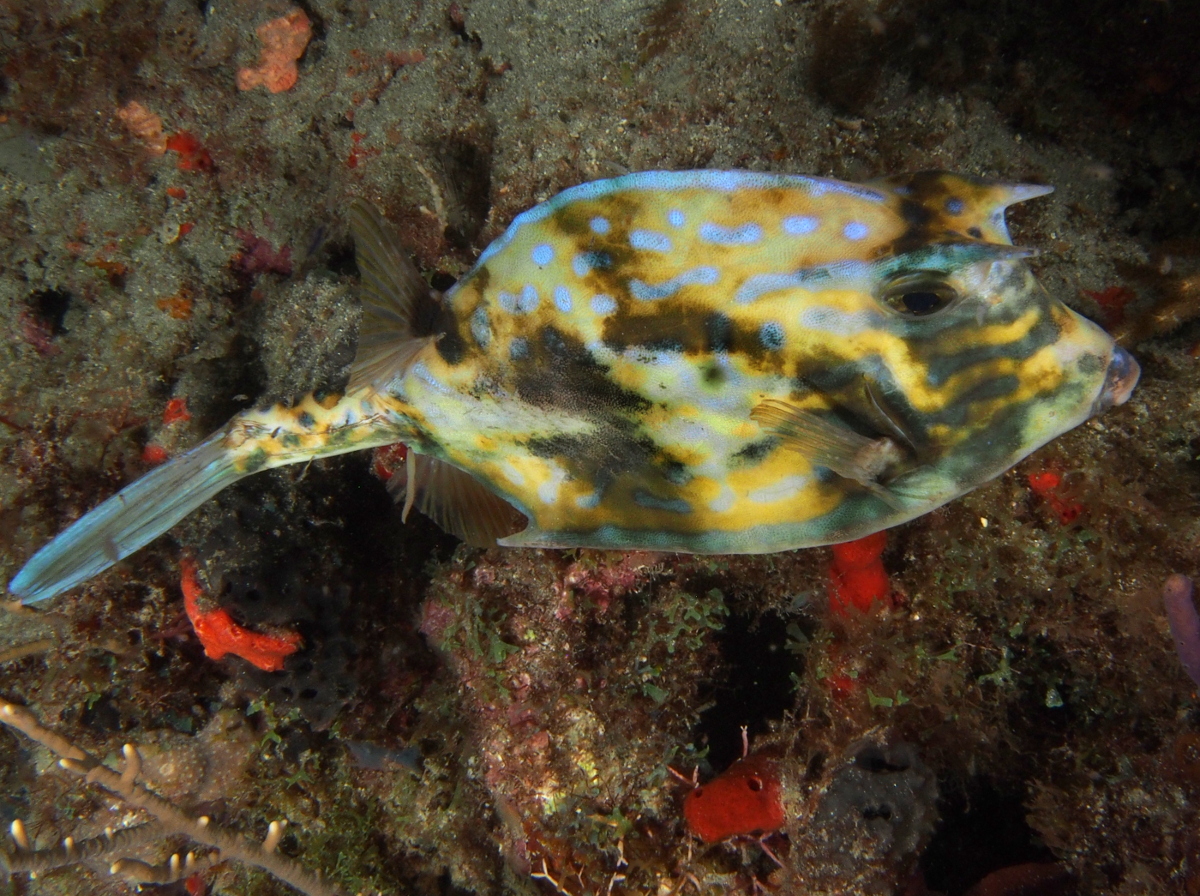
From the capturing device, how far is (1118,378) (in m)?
1.49

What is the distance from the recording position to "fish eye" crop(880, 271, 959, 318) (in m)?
1.43

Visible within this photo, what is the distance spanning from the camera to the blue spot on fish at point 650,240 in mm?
1575

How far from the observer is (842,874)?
2.64 meters

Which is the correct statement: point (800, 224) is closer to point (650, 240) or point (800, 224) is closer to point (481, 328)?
point (650, 240)

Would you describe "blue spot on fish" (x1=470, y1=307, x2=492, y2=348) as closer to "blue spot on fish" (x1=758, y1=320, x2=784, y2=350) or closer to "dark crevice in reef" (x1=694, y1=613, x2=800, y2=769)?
"blue spot on fish" (x1=758, y1=320, x2=784, y2=350)

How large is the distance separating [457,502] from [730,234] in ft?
4.70

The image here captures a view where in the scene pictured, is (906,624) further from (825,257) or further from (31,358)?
(31,358)

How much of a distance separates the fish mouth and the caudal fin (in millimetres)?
2793

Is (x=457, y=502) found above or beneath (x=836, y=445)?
beneath

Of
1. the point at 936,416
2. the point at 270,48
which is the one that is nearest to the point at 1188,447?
the point at 936,416

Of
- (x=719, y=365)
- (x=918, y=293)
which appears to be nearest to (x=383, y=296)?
(x=719, y=365)

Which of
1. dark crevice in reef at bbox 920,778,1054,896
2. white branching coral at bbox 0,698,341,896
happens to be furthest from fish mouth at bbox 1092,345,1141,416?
white branching coral at bbox 0,698,341,896

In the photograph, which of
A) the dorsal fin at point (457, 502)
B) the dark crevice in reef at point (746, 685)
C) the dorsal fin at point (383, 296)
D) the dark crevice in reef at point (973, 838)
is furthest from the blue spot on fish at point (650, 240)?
the dark crevice in reef at point (973, 838)

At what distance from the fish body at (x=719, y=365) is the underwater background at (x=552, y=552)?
586mm
